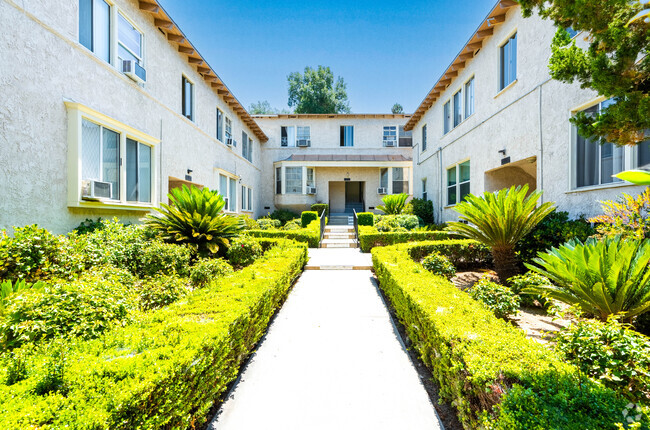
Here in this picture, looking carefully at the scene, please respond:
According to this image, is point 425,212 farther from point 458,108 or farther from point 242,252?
point 242,252

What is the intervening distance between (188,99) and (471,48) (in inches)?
403

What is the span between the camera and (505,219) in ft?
17.8

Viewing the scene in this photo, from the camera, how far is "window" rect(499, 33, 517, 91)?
8.39 metres

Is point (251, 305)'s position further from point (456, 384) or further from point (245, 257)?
point (245, 257)

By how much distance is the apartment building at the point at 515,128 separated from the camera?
5.98 m

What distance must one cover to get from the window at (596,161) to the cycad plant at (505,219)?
4.39 feet

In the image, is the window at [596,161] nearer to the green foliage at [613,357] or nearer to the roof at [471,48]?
the roof at [471,48]

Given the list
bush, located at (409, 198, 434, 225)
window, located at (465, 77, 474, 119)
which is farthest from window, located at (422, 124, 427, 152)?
window, located at (465, 77, 474, 119)

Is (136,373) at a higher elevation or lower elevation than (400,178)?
lower

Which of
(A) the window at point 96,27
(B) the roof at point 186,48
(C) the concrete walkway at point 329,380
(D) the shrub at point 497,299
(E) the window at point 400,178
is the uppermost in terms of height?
(B) the roof at point 186,48

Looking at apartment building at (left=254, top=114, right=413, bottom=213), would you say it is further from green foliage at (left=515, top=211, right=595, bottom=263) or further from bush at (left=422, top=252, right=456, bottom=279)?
bush at (left=422, top=252, right=456, bottom=279)

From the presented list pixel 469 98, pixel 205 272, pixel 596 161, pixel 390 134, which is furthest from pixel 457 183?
pixel 205 272

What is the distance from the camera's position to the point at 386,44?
1636 cm

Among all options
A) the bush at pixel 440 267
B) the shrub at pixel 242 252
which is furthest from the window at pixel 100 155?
the bush at pixel 440 267
